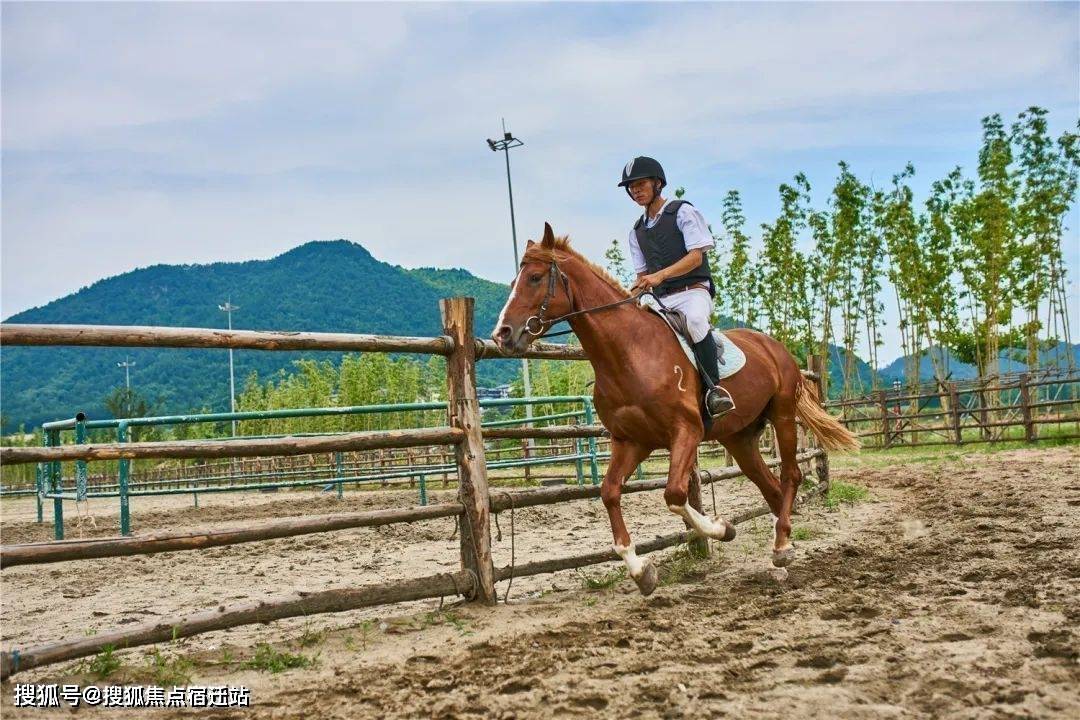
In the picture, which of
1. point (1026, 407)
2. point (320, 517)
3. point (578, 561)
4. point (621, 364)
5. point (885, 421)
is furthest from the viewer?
point (885, 421)

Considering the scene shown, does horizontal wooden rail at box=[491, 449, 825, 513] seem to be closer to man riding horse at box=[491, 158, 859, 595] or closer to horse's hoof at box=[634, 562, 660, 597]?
man riding horse at box=[491, 158, 859, 595]

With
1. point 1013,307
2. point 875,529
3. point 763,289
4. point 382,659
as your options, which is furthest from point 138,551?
point 763,289

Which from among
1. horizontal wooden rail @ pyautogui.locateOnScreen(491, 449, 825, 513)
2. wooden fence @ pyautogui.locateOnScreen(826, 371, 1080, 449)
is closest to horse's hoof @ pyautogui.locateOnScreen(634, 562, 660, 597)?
horizontal wooden rail @ pyautogui.locateOnScreen(491, 449, 825, 513)

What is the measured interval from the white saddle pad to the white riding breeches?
0.08 meters

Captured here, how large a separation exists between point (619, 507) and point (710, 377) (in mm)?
976

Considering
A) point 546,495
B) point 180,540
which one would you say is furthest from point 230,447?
point 546,495

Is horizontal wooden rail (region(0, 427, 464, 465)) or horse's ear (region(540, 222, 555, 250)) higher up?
horse's ear (region(540, 222, 555, 250))

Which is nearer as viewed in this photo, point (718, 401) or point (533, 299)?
point (533, 299)

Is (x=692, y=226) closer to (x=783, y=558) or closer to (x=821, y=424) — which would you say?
(x=783, y=558)

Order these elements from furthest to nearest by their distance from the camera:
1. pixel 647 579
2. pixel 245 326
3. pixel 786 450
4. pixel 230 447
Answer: pixel 245 326 < pixel 786 450 < pixel 647 579 < pixel 230 447

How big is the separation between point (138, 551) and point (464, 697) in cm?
158

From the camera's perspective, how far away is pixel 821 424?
7148mm

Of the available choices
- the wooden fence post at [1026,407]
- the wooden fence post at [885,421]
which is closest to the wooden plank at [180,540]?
the wooden fence post at [1026,407]

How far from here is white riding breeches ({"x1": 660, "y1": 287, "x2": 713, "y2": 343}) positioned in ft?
17.6
